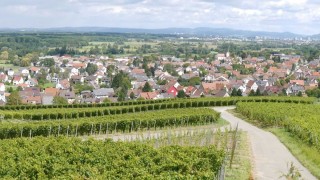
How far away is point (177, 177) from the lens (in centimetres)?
1625

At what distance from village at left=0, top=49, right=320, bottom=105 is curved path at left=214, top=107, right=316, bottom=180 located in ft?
149

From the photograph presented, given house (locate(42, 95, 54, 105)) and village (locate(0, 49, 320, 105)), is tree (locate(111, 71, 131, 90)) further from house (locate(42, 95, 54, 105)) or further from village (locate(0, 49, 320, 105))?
house (locate(42, 95, 54, 105))

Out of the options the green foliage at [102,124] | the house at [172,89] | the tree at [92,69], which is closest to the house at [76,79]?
the tree at [92,69]

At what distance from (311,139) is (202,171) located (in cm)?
1301

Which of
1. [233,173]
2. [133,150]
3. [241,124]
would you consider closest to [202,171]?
[233,173]

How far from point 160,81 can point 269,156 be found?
304ft

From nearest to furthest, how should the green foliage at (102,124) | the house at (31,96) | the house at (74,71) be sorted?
the green foliage at (102,124) < the house at (31,96) < the house at (74,71)

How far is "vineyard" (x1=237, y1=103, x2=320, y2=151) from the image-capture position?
95.2 ft

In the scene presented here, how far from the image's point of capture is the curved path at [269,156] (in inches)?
821

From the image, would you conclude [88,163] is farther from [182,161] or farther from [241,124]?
[241,124]

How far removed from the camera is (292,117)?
36094 millimetres

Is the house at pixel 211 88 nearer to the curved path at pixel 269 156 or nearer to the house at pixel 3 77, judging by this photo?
the curved path at pixel 269 156

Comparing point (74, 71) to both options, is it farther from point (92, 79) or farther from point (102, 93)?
point (102, 93)

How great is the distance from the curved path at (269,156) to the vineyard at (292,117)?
1734 mm
